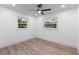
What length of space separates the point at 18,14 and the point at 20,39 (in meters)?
0.58

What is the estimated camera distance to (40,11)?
7.47ft

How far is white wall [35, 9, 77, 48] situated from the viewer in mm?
2227

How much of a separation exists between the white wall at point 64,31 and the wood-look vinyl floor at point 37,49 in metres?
0.12

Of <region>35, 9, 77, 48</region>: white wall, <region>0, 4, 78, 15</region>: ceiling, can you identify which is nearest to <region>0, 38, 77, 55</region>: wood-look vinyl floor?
<region>35, 9, 77, 48</region>: white wall

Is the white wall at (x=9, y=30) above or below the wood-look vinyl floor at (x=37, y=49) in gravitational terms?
above

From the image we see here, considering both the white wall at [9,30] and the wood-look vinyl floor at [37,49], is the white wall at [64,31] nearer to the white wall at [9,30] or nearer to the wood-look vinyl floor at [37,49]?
the wood-look vinyl floor at [37,49]

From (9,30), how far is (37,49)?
0.77 m

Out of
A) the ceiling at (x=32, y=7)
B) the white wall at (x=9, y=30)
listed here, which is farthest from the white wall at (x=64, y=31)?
the white wall at (x=9, y=30)

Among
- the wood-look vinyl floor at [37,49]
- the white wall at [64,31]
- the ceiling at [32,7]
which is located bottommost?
the wood-look vinyl floor at [37,49]

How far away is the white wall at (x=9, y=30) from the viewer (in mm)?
2191

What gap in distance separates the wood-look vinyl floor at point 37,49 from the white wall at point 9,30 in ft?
0.46
